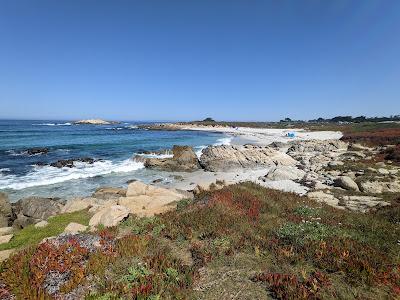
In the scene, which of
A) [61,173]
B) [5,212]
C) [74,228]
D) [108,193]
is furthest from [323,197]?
[61,173]

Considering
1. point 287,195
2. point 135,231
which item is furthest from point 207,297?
point 287,195

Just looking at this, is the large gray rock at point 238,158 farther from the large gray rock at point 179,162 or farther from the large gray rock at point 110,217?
the large gray rock at point 110,217

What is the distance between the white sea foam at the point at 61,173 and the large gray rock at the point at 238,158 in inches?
381

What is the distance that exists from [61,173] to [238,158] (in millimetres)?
22169

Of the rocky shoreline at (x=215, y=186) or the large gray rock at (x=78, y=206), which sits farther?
the large gray rock at (x=78, y=206)

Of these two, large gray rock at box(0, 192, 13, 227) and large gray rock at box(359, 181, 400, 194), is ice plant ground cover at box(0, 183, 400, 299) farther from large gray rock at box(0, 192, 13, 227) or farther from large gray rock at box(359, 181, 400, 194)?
large gray rock at box(359, 181, 400, 194)

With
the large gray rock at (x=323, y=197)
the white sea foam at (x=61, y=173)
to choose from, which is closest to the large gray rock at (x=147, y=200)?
the large gray rock at (x=323, y=197)

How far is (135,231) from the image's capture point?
1160 cm

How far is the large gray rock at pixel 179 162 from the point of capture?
37344 millimetres

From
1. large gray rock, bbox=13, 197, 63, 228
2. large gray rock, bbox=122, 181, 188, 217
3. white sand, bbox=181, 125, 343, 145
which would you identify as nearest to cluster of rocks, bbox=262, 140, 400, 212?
large gray rock, bbox=122, 181, 188, 217

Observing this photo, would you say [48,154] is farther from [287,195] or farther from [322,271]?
[322,271]

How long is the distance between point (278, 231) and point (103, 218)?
26.4ft

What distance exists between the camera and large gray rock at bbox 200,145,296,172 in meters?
37.3

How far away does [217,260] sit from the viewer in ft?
29.6
